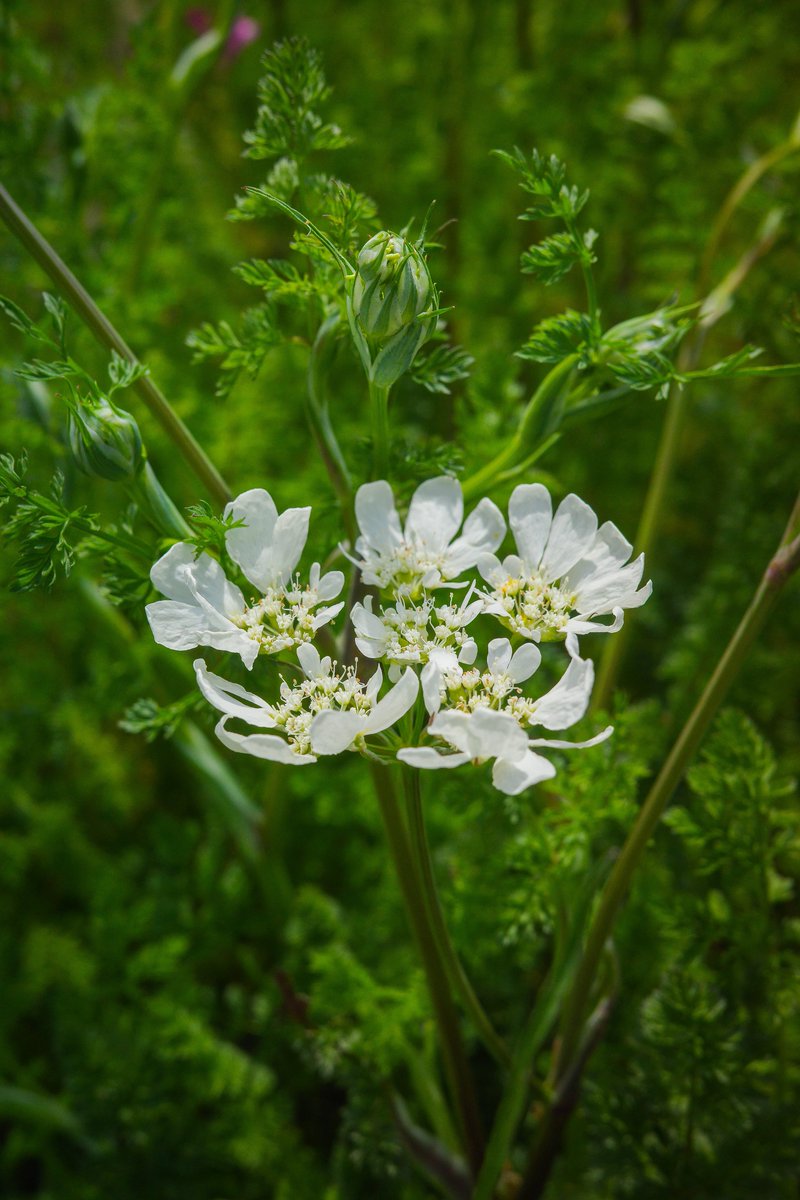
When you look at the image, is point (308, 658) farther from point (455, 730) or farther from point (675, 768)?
point (675, 768)

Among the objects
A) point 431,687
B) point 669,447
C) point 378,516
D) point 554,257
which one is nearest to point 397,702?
point 431,687

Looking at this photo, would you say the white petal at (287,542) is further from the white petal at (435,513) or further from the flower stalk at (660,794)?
the flower stalk at (660,794)

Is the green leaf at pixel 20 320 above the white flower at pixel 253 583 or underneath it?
above

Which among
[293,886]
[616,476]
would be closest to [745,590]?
[616,476]

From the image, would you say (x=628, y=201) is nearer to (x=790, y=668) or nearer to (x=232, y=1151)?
(x=790, y=668)

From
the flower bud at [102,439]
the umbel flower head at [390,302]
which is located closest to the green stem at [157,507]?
the flower bud at [102,439]

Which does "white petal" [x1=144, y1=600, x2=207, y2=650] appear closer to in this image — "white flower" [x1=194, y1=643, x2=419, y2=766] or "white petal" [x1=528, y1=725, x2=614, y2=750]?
"white flower" [x1=194, y1=643, x2=419, y2=766]
